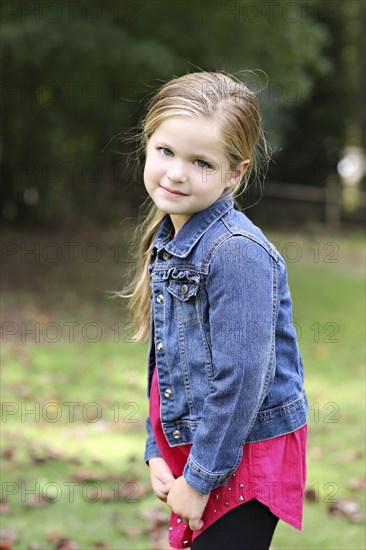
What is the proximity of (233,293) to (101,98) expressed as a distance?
8.52 m

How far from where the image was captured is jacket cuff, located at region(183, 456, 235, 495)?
1744mm

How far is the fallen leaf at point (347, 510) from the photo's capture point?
3615mm

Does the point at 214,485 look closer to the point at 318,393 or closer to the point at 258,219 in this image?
the point at 318,393

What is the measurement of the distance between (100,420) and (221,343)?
3.43 m

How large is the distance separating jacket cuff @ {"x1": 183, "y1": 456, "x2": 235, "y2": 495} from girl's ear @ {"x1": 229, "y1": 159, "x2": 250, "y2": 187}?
2.15 ft

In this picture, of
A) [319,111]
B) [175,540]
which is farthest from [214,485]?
[319,111]

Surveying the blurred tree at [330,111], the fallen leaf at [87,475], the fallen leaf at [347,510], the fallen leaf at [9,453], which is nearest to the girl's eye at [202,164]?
the fallen leaf at [347,510]

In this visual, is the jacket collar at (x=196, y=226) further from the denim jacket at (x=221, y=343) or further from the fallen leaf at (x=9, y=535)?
the fallen leaf at (x=9, y=535)

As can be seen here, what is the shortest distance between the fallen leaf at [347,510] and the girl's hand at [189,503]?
201 cm

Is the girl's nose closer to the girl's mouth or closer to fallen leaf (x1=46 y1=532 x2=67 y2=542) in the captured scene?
the girl's mouth

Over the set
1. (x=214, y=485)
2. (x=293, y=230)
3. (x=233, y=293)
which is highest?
(x=293, y=230)

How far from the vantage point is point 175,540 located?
6.48 feet

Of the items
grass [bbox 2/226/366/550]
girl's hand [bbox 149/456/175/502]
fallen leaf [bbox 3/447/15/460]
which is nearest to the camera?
girl's hand [bbox 149/456/175/502]

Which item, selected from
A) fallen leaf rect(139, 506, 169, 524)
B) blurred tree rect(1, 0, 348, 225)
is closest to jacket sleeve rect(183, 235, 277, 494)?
fallen leaf rect(139, 506, 169, 524)
